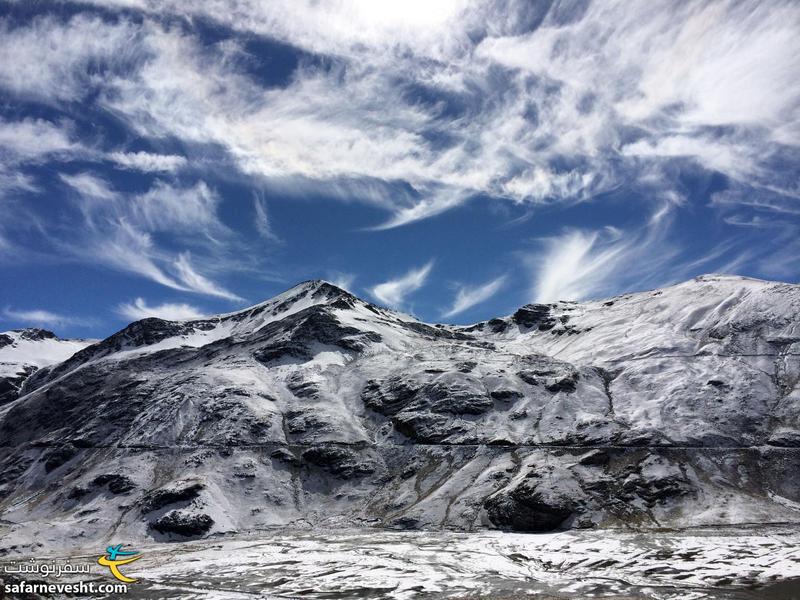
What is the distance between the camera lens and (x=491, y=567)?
6862 cm

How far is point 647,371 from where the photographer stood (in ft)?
474

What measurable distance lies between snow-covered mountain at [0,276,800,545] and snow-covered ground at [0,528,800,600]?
1233cm

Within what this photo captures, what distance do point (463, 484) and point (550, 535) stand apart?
80.4ft

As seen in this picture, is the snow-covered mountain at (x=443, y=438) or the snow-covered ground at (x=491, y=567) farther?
the snow-covered mountain at (x=443, y=438)

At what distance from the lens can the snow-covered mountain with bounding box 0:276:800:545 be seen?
96.4 metres

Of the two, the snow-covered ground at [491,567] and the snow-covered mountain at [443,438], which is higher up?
the snow-covered mountain at [443,438]

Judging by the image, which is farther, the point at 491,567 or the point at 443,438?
the point at 443,438

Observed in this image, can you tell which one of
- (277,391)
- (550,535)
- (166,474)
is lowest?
(550,535)

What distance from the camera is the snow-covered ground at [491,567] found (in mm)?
57844

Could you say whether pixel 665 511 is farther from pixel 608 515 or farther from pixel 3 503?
pixel 3 503

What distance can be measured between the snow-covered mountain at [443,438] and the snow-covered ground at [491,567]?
485 inches

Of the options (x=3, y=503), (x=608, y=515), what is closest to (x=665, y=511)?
(x=608, y=515)

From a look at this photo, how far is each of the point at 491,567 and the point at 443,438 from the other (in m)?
59.0

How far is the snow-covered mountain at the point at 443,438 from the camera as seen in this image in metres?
96.4
